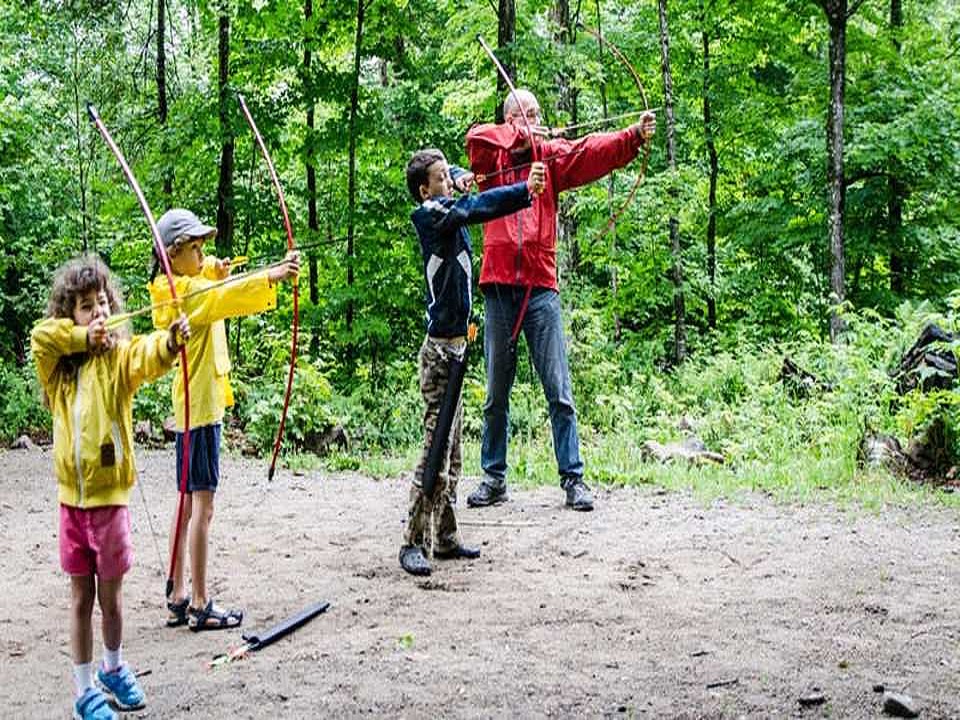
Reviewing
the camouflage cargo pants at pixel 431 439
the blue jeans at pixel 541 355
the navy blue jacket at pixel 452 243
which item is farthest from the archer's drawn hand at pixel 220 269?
the blue jeans at pixel 541 355

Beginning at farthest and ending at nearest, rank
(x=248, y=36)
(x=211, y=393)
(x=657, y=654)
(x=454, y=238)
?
1. (x=248, y=36)
2. (x=454, y=238)
3. (x=211, y=393)
4. (x=657, y=654)

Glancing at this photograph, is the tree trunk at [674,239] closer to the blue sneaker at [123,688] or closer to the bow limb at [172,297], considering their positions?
the bow limb at [172,297]

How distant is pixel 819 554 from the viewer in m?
4.94

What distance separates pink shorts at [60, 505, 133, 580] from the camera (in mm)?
3320

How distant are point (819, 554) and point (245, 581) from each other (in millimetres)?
2952

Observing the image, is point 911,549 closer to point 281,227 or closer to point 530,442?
point 530,442

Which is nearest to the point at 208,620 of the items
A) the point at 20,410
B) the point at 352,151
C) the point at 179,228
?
the point at 179,228

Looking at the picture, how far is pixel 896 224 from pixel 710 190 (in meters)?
4.19

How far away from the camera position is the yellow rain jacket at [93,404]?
3309 mm

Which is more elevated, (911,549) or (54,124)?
(54,124)

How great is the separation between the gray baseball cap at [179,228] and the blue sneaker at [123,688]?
179 cm

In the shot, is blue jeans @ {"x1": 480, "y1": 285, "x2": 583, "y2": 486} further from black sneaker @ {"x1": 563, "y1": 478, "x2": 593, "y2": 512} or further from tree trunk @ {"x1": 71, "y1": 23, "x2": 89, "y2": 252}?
tree trunk @ {"x1": 71, "y1": 23, "x2": 89, "y2": 252}

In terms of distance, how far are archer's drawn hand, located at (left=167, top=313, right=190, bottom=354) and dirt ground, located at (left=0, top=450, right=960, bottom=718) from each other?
124 cm

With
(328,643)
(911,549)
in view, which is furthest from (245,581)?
(911,549)
